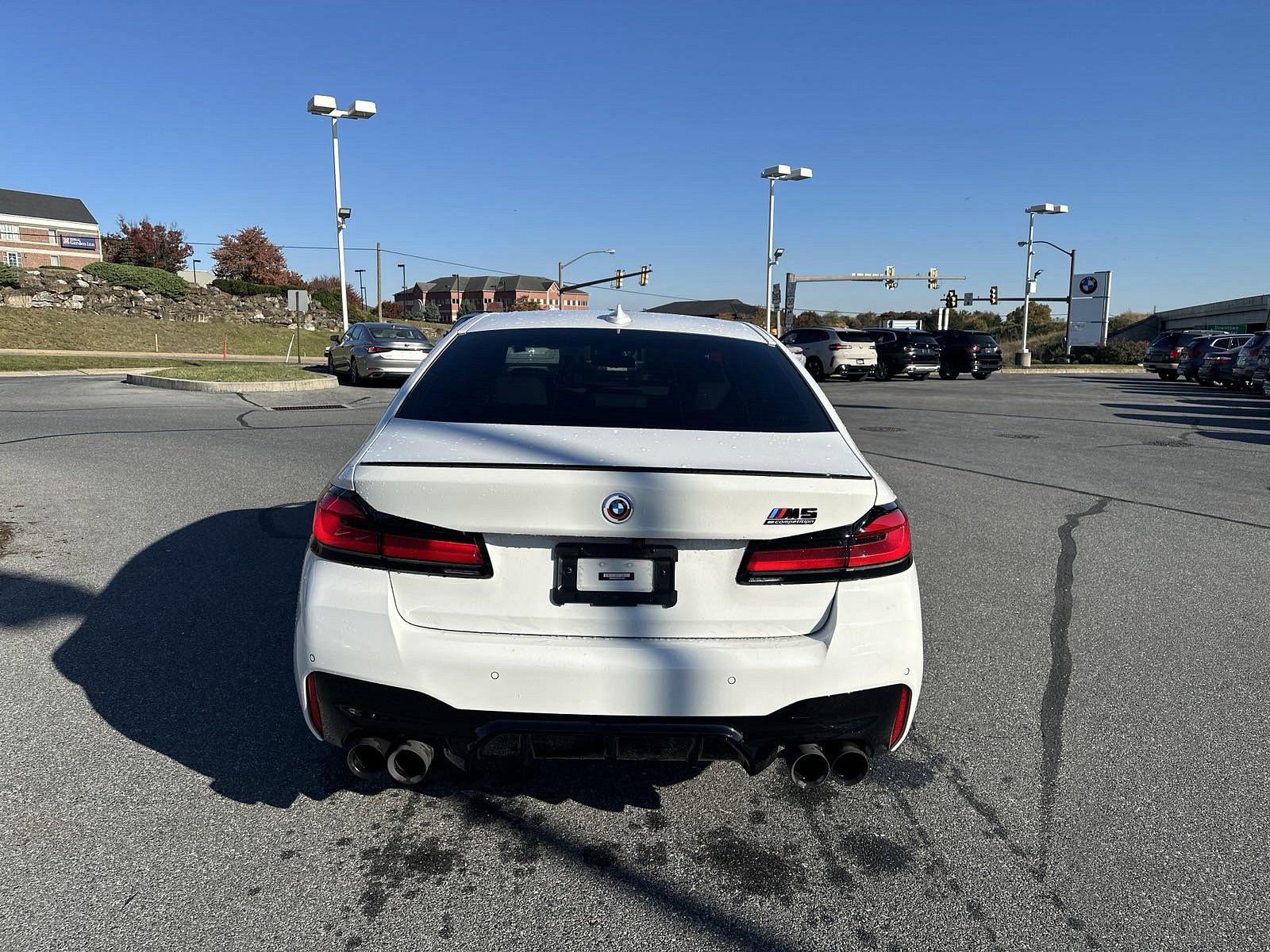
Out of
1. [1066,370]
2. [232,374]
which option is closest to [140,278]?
[232,374]

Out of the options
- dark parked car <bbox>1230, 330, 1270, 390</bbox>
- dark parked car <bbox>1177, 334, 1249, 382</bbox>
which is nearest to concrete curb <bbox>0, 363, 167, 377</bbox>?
dark parked car <bbox>1230, 330, 1270, 390</bbox>

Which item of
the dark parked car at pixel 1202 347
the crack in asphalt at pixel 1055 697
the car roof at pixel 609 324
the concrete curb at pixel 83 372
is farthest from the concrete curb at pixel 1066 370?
the car roof at pixel 609 324

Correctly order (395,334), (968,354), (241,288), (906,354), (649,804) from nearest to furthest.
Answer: (649,804)
(395,334)
(906,354)
(968,354)
(241,288)

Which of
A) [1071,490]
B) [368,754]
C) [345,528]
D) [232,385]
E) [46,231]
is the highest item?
[46,231]

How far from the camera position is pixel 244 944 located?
7.78 feet

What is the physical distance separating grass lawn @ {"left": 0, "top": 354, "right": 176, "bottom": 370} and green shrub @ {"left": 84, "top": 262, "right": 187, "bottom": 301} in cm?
1369

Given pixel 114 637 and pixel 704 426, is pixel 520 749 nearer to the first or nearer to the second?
pixel 704 426

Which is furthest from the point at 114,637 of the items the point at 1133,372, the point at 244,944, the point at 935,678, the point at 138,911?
the point at 1133,372

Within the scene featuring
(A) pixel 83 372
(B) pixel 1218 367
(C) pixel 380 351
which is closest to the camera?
(C) pixel 380 351

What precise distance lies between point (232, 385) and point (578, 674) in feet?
62.5

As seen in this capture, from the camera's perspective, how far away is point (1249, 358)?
24.4 metres

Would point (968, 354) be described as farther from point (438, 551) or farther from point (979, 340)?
point (438, 551)

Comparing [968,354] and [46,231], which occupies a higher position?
[46,231]

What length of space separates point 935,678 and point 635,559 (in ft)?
7.38
